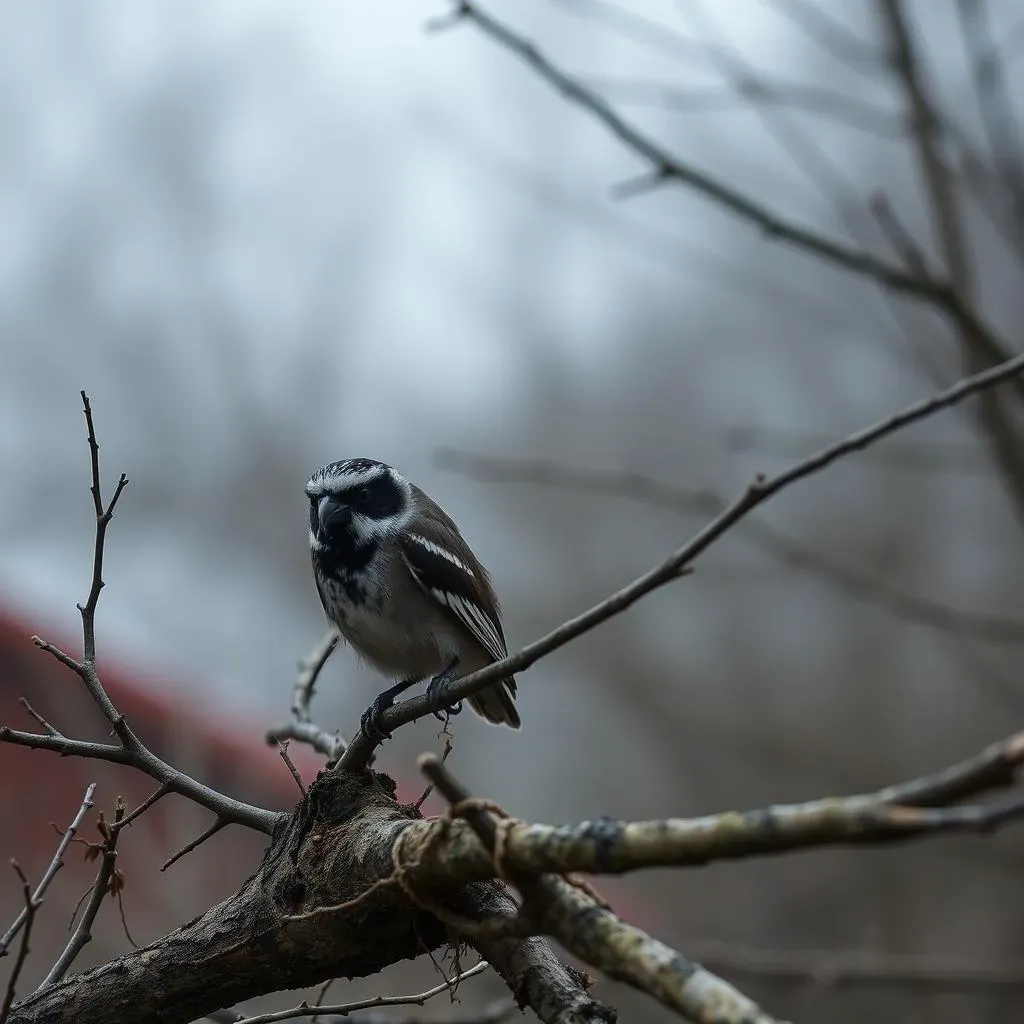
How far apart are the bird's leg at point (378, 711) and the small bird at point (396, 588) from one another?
0.6 inches

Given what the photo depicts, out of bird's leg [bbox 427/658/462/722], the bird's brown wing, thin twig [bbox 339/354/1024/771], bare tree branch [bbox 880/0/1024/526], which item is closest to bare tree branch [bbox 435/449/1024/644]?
bare tree branch [bbox 880/0/1024/526]

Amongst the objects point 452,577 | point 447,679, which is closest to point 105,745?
point 447,679

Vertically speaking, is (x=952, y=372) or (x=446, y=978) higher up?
(x=952, y=372)

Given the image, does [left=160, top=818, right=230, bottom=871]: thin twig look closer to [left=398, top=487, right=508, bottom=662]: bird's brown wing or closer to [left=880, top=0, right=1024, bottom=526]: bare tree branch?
[left=398, top=487, right=508, bottom=662]: bird's brown wing

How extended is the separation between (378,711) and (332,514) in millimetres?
1058

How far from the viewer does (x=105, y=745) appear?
6.34ft

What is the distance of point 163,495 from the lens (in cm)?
1039

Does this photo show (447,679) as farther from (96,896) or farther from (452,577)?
(96,896)

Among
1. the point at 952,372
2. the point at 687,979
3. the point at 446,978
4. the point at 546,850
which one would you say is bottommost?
the point at 687,979

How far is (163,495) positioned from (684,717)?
4.74 m

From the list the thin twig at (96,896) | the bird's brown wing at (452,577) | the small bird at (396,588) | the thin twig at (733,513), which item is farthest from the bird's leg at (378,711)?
the thin twig at (733,513)

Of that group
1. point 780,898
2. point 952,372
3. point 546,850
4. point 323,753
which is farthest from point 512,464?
point 780,898

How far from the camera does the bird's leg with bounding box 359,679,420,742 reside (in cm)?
204

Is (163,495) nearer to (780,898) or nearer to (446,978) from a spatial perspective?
(780,898)
